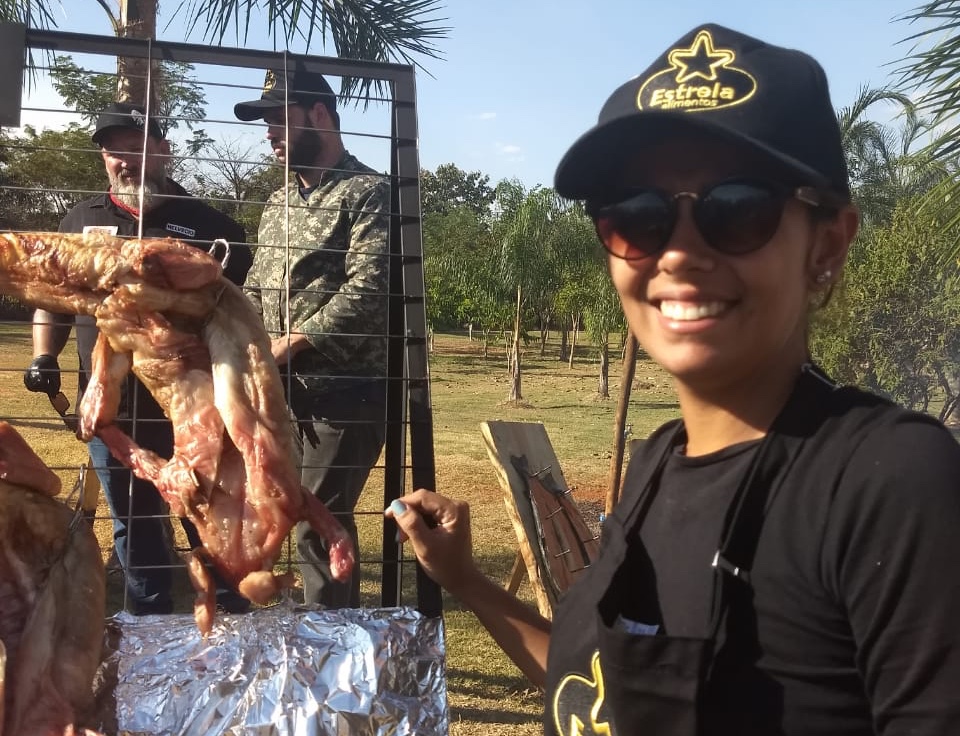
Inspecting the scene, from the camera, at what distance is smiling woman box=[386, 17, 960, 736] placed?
869mm

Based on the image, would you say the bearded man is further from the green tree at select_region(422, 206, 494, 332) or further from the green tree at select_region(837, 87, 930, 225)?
the green tree at select_region(422, 206, 494, 332)

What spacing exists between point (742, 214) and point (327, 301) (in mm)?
2249

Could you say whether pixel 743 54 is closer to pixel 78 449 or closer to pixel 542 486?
pixel 542 486

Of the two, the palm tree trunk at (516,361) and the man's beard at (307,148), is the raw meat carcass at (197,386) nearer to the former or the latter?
the man's beard at (307,148)

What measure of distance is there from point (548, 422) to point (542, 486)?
9.78m

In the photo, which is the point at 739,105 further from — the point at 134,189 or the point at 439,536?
the point at 134,189

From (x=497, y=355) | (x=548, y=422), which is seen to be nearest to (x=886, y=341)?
(x=548, y=422)

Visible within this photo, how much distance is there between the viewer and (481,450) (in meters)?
10.8

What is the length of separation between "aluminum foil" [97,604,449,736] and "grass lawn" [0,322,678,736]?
34 cm

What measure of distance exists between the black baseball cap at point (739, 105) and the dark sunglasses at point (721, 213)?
0.04 m

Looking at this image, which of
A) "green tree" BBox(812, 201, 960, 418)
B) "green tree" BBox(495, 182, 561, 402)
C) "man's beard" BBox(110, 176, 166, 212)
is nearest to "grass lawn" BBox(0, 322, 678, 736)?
"man's beard" BBox(110, 176, 166, 212)

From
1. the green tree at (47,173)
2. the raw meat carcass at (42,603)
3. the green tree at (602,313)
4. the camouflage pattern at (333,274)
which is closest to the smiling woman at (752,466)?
the raw meat carcass at (42,603)

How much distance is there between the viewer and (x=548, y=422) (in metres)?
13.6

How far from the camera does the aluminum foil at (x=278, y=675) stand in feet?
6.33
